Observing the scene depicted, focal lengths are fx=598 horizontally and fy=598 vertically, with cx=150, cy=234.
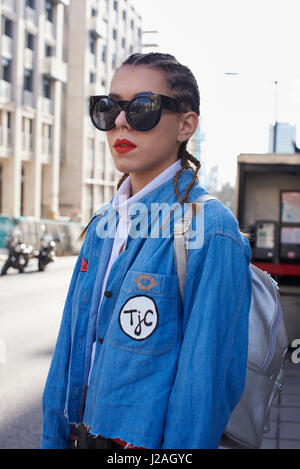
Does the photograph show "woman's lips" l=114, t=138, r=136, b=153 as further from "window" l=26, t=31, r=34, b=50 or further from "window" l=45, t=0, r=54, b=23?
"window" l=45, t=0, r=54, b=23

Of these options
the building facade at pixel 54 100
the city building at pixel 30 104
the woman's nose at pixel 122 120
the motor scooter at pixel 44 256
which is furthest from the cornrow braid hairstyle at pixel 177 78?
the city building at pixel 30 104

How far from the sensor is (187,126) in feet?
5.75

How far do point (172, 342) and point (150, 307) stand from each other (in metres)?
0.10

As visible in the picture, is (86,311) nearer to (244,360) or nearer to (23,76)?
(244,360)

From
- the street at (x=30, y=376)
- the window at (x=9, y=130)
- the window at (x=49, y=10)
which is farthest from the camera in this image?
A: the window at (x=49, y=10)

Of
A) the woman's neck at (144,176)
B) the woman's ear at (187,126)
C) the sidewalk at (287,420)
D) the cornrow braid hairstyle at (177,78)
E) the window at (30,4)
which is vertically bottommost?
the sidewalk at (287,420)

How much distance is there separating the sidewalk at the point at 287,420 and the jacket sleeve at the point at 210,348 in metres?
2.40

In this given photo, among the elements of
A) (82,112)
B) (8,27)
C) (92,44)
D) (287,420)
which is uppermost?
(92,44)

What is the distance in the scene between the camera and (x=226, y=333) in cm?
148

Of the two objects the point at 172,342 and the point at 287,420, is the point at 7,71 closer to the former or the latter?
the point at 287,420

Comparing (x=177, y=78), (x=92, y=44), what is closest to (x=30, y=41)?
(x=92, y=44)

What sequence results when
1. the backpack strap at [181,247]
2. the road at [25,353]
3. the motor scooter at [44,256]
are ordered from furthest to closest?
the motor scooter at [44,256], the road at [25,353], the backpack strap at [181,247]

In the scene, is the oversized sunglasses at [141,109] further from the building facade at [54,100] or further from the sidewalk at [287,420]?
the building facade at [54,100]

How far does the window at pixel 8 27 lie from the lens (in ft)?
108
